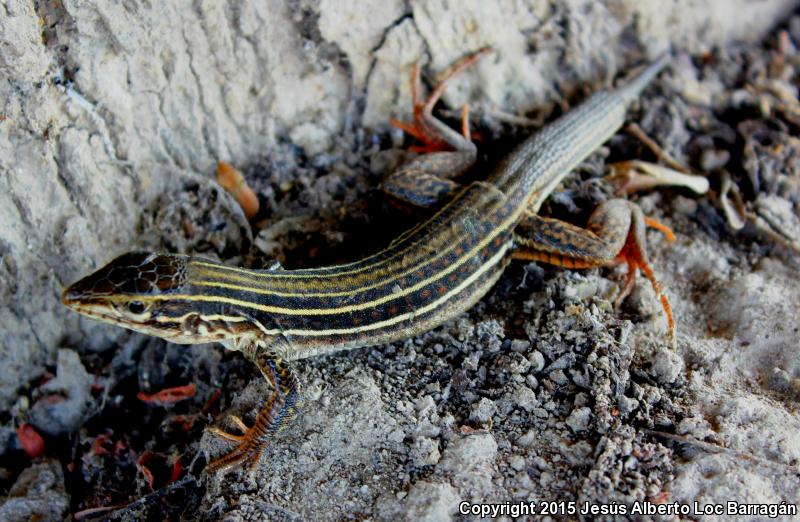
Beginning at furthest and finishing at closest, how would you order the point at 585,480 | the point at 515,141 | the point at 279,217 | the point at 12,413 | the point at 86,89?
1. the point at 515,141
2. the point at 279,217
3. the point at 12,413
4. the point at 86,89
5. the point at 585,480

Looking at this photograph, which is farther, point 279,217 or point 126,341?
point 279,217

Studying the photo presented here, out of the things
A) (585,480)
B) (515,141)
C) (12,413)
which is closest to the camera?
(585,480)

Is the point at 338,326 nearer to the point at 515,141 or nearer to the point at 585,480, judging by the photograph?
the point at 585,480

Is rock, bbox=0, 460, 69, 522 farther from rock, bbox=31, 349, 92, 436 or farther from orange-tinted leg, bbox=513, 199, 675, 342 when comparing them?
orange-tinted leg, bbox=513, 199, 675, 342

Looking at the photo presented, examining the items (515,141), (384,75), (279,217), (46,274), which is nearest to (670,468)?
(515,141)

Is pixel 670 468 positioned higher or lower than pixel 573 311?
lower

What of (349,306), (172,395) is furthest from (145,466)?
(349,306)
